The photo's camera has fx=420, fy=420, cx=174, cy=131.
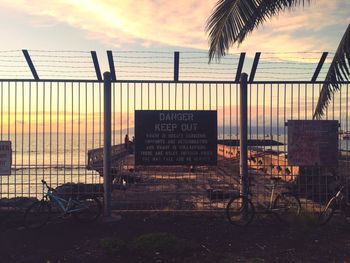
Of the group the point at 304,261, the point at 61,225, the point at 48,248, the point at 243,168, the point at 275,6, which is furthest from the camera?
the point at 275,6

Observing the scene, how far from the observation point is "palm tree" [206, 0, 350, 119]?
30.6 ft

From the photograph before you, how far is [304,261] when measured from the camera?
5867 millimetres

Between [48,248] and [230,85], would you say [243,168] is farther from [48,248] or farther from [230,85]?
[48,248]

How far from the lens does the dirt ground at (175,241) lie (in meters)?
6.03

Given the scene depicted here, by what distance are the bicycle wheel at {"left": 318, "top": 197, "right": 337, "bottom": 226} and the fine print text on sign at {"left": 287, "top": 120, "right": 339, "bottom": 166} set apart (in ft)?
3.17

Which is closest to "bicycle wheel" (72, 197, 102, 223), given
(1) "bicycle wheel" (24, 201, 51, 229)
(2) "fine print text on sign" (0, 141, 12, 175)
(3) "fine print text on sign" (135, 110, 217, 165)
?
(1) "bicycle wheel" (24, 201, 51, 229)

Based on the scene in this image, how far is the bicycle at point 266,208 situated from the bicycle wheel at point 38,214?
3387mm

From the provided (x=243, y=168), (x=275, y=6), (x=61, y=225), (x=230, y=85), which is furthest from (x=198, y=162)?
(x=275, y=6)

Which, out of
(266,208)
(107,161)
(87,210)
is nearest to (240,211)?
(266,208)

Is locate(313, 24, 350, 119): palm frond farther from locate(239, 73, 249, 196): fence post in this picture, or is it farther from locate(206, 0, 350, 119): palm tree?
locate(239, 73, 249, 196): fence post

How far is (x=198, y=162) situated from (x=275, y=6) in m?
4.22

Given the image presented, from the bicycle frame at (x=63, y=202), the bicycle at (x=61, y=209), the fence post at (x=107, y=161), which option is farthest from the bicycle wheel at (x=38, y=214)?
the fence post at (x=107, y=161)

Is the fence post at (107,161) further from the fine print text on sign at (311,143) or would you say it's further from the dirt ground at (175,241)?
the fine print text on sign at (311,143)

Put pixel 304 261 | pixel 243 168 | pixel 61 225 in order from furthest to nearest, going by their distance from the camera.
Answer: pixel 243 168, pixel 61 225, pixel 304 261
